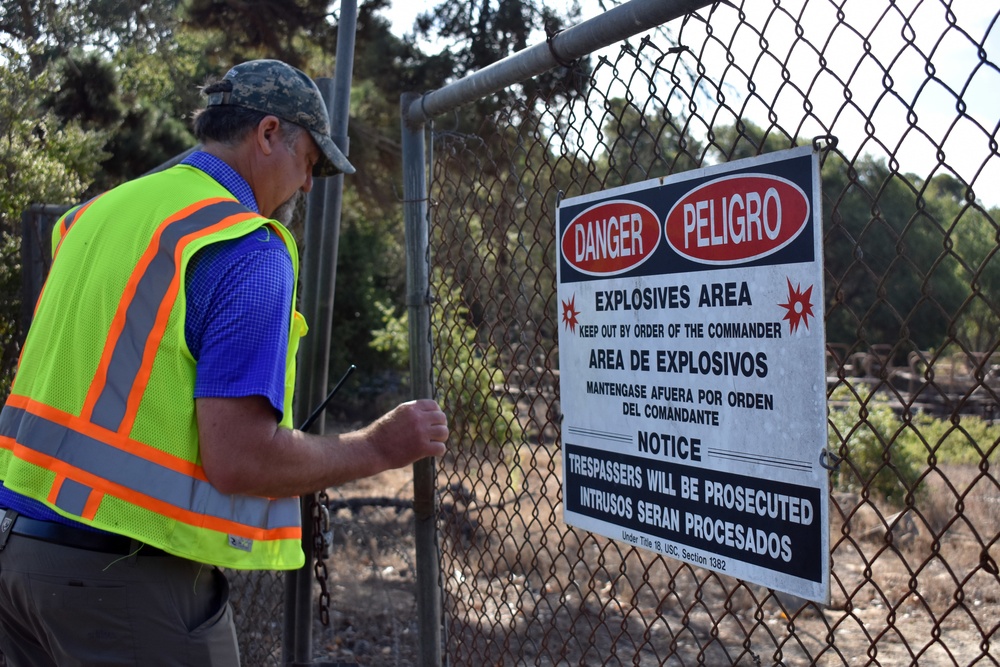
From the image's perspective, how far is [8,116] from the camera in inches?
218

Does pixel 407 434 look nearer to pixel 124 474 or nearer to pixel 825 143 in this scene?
pixel 124 474

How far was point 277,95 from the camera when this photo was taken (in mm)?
2109

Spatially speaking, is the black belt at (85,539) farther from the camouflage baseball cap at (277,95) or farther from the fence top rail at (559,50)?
the fence top rail at (559,50)

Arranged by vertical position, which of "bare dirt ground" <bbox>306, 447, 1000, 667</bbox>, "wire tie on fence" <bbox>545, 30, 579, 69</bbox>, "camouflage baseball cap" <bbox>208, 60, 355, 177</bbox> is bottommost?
"bare dirt ground" <bbox>306, 447, 1000, 667</bbox>

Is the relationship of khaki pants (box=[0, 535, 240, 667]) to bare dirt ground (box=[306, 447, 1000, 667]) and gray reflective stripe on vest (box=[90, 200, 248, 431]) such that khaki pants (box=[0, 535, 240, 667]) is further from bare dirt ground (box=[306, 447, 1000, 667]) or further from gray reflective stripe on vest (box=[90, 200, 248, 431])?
bare dirt ground (box=[306, 447, 1000, 667])

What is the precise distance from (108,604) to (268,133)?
111 centimetres

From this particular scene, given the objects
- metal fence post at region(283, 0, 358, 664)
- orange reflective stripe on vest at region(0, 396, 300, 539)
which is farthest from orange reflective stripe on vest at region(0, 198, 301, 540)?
metal fence post at region(283, 0, 358, 664)

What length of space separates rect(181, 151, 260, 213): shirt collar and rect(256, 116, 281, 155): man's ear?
0.30ft

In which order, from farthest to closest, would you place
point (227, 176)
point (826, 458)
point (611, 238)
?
point (611, 238), point (227, 176), point (826, 458)

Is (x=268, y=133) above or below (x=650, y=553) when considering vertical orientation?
above

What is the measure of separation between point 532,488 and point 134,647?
837 centimetres

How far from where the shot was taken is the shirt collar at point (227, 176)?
204cm

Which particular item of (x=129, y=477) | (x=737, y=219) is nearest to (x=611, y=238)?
(x=737, y=219)

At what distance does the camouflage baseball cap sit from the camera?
2.10m
